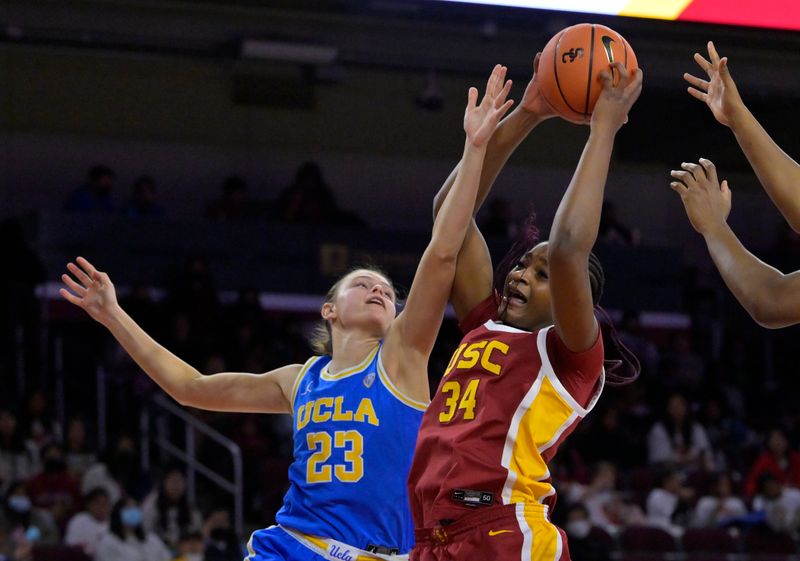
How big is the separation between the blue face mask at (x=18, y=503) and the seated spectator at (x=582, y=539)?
14.7ft

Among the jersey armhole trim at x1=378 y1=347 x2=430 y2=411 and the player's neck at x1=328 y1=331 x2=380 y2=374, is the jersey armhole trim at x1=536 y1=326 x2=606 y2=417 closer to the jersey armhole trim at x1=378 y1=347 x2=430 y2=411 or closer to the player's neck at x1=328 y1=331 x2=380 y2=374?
the jersey armhole trim at x1=378 y1=347 x2=430 y2=411

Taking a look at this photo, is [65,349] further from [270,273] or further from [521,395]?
[521,395]

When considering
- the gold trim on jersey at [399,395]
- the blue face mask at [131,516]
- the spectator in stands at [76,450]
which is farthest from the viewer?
the spectator in stands at [76,450]

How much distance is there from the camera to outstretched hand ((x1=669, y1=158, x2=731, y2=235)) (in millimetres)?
3912

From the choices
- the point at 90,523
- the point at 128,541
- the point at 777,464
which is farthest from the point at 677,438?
the point at 90,523

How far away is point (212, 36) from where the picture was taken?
48.3 feet

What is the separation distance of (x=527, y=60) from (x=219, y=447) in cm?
625

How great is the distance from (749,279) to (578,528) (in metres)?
7.89

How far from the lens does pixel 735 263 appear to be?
3.72m

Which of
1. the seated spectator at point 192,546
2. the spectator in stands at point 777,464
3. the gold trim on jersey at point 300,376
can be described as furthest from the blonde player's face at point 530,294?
the spectator in stands at point 777,464

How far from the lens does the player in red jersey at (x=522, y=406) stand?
3.58 metres

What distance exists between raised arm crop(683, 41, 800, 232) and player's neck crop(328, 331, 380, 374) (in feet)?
5.16

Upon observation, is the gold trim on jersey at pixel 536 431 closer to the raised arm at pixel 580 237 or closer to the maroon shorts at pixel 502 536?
the maroon shorts at pixel 502 536

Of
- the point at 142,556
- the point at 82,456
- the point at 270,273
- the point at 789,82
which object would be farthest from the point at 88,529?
the point at 789,82
